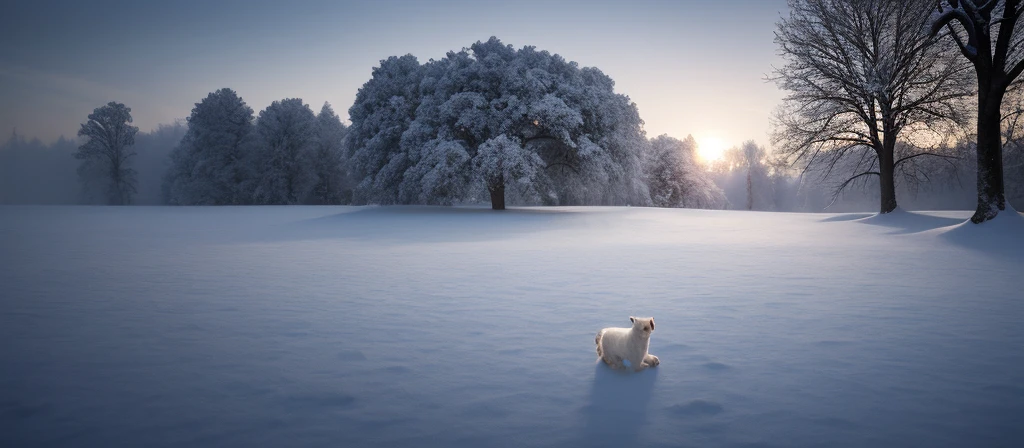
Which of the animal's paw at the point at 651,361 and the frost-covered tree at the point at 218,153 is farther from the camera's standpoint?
the frost-covered tree at the point at 218,153

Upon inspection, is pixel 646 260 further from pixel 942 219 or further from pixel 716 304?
pixel 942 219

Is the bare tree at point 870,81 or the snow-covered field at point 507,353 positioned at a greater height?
the bare tree at point 870,81

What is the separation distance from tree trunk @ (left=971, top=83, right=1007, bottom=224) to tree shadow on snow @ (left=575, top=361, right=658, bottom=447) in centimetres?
1699

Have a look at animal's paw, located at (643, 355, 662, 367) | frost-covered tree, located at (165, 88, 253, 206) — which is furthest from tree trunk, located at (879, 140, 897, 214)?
frost-covered tree, located at (165, 88, 253, 206)

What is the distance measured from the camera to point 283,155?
50.2 metres

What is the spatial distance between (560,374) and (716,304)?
3470 millimetres

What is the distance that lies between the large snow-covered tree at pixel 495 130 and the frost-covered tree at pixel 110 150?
36.6m

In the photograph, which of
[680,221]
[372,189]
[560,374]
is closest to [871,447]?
[560,374]

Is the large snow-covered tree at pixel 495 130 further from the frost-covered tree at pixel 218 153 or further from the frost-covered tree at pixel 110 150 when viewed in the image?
the frost-covered tree at pixel 110 150

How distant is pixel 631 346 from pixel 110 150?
2513 inches

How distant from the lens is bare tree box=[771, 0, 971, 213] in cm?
1902

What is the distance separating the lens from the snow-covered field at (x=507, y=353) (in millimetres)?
3314

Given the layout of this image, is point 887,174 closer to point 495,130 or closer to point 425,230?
point 495,130

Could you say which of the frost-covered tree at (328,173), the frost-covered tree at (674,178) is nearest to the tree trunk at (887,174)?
the frost-covered tree at (674,178)
